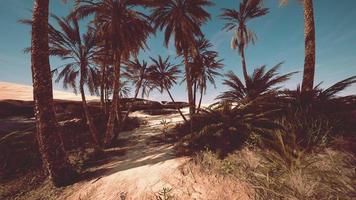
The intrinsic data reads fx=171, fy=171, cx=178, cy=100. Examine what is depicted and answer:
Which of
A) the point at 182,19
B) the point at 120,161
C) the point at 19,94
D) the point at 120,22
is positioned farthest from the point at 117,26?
the point at 19,94

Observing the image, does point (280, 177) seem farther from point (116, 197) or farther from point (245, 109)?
point (116, 197)

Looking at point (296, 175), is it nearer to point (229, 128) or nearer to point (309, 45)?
point (229, 128)

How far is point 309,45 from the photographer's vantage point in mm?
5223

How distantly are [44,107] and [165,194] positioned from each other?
3.50m

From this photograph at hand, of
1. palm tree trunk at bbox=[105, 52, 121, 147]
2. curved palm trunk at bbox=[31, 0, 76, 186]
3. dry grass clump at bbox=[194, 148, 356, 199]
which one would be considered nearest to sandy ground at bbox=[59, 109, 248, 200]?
dry grass clump at bbox=[194, 148, 356, 199]

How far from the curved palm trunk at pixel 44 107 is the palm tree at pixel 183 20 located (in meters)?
5.89

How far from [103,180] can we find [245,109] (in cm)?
375

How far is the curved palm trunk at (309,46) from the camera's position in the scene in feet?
16.5

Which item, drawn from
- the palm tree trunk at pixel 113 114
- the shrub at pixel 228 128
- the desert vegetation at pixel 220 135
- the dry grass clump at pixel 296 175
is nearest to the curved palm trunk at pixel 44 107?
the desert vegetation at pixel 220 135

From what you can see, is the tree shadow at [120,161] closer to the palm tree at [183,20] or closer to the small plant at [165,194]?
the small plant at [165,194]

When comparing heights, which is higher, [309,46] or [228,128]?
[309,46]

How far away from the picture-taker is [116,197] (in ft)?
10.3

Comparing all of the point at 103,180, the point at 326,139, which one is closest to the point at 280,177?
the point at 326,139

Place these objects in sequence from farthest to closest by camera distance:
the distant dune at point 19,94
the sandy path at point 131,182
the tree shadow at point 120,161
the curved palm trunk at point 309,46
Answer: the distant dune at point 19,94 < the curved palm trunk at point 309,46 < the tree shadow at point 120,161 < the sandy path at point 131,182
